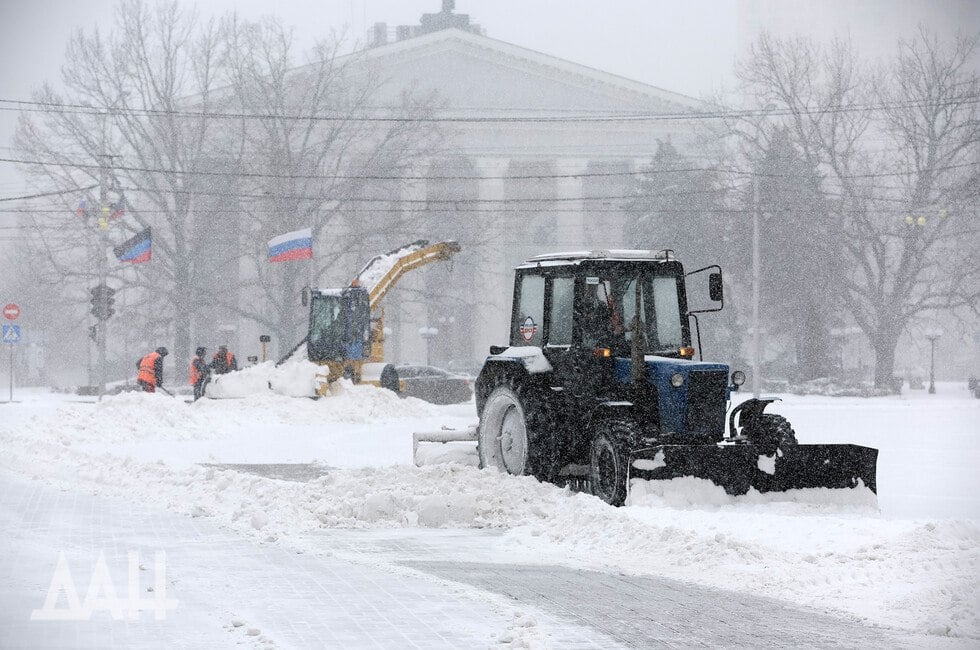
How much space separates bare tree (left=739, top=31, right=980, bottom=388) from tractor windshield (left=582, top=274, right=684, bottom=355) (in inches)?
1457

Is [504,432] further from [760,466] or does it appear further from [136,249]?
[136,249]

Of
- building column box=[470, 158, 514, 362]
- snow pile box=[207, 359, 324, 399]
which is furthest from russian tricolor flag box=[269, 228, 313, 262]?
building column box=[470, 158, 514, 362]

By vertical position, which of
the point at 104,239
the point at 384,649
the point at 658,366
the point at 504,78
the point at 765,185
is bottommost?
the point at 384,649

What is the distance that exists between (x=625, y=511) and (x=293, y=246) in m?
36.2

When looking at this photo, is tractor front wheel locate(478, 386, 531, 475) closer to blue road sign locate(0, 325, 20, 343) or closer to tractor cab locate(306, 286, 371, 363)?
tractor cab locate(306, 286, 371, 363)

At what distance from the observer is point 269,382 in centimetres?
3438

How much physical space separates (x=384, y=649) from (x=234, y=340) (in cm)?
5982

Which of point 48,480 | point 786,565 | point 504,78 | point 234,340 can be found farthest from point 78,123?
point 786,565

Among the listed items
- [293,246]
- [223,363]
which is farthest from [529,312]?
[293,246]

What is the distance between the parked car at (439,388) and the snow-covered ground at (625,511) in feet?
58.8

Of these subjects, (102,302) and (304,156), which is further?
(304,156)

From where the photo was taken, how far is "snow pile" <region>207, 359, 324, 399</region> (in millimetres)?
33938

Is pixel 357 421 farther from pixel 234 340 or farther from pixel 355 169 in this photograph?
pixel 234 340

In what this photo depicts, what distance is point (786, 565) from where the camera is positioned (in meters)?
10.6
